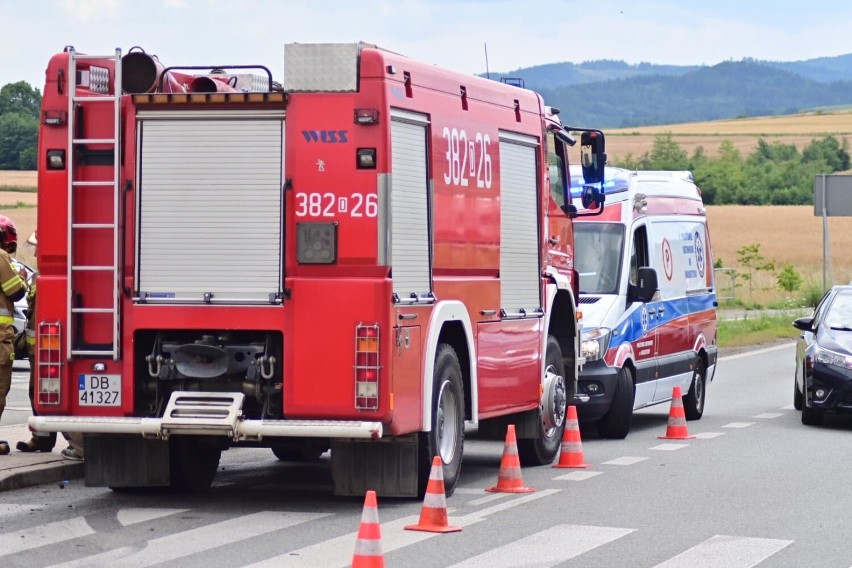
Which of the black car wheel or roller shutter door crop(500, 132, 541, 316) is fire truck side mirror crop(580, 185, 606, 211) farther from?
the black car wheel

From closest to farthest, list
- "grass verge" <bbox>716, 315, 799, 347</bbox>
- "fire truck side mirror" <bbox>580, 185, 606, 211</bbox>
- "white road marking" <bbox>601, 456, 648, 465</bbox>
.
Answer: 1. "white road marking" <bbox>601, 456, 648, 465</bbox>
2. "fire truck side mirror" <bbox>580, 185, 606, 211</bbox>
3. "grass verge" <bbox>716, 315, 799, 347</bbox>

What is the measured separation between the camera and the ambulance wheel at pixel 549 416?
13781 millimetres

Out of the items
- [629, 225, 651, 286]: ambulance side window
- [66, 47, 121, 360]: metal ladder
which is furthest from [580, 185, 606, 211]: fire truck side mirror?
[66, 47, 121, 360]: metal ladder

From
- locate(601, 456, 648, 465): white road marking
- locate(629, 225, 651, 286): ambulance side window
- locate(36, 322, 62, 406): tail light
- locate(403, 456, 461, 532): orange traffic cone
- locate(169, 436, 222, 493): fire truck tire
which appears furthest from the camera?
locate(629, 225, 651, 286): ambulance side window

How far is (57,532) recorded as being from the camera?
9789mm

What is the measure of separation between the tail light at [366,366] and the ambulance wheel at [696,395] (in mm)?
9354

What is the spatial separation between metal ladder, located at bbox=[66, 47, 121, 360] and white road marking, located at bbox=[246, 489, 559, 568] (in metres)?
2.19

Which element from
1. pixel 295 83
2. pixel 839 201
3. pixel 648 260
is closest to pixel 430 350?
pixel 295 83

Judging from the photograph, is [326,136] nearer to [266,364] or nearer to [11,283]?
[266,364]

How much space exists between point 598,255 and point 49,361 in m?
7.83

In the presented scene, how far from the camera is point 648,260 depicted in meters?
17.7

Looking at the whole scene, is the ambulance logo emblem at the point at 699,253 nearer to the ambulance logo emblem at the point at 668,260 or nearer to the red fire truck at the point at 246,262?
the ambulance logo emblem at the point at 668,260

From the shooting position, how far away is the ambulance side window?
17.2m

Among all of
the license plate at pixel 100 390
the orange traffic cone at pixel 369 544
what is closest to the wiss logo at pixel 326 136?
A: the license plate at pixel 100 390
